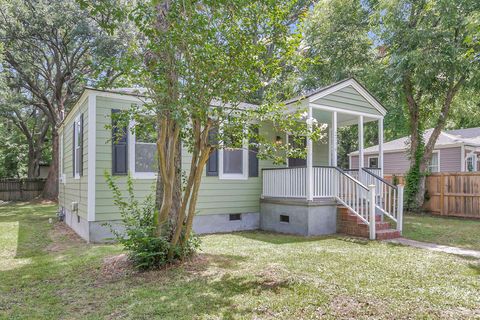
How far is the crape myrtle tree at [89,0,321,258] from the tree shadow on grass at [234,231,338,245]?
2.88 meters

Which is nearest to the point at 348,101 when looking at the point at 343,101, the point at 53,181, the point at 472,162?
the point at 343,101

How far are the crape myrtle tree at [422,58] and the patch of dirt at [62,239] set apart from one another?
11100 millimetres

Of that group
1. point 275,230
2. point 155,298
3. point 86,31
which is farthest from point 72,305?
point 86,31

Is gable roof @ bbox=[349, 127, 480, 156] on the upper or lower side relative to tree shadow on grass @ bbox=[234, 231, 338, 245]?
upper

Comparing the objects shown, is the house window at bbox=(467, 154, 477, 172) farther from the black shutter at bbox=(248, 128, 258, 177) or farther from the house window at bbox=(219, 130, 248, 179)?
the house window at bbox=(219, 130, 248, 179)

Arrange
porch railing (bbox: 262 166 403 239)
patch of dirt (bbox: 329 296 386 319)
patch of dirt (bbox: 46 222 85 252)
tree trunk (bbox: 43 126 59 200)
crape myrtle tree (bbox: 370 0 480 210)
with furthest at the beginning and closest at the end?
tree trunk (bbox: 43 126 59 200) → crape myrtle tree (bbox: 370 0 480 210) → porch railing (bbox: 262 166 403 239) → patch of dirt (bbox: 46 222 85 252) → patch of dirt (bbox: 329 296 386 319)

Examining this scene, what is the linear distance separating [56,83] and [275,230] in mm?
16448

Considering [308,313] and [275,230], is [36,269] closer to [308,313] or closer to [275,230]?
[308,313]

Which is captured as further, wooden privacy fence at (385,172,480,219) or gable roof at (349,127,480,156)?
gable roof at (349,127,480,156)

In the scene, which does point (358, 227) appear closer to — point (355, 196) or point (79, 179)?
point (355, 196)

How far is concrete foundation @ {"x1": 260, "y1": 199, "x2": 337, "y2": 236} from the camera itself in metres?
7.81

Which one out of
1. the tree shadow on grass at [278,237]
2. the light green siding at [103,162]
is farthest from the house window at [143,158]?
the tree shadow on grass at [278,237]

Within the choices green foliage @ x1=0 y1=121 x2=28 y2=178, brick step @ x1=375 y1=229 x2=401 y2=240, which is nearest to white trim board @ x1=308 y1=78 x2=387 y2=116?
brick step @ x1=375 y1=229 x2=401 y2=240

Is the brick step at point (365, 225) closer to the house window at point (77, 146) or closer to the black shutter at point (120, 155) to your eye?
the black shutter at point (120, 155)
